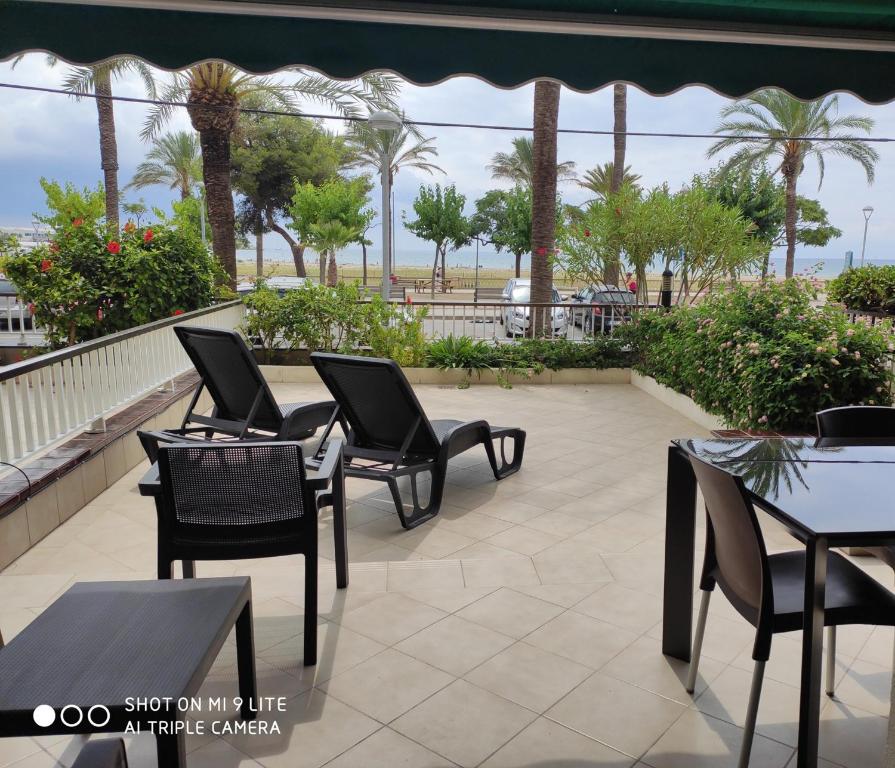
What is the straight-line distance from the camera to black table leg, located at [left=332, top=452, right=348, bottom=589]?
3570mm

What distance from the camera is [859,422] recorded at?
132 inches

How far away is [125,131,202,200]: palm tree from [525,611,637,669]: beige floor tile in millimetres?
36524

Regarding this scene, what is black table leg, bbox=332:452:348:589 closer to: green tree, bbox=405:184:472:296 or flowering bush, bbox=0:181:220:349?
flowering bush, bbox=0:181:220:349

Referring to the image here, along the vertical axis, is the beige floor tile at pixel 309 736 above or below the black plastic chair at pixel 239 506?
below

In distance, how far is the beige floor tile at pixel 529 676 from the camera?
277cm

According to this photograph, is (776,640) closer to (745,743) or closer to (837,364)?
(745,743)

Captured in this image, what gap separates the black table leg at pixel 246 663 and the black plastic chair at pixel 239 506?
0.37m

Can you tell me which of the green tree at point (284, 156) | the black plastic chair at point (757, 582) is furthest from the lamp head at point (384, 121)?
the green tree at point (284, 156)

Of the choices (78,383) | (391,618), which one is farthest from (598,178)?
(391,618)

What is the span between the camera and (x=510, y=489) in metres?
5.59

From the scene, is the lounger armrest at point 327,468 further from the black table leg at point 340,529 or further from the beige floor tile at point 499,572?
the beige floor tile at point 499,572

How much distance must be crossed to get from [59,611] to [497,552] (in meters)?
2.66

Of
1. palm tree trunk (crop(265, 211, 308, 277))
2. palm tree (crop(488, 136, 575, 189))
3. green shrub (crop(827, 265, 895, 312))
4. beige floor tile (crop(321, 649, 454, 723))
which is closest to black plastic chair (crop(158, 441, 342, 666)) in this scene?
beige floor tile (crop(321, 649, 454, 723))

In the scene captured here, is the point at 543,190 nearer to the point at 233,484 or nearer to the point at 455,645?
the point at 455,645
